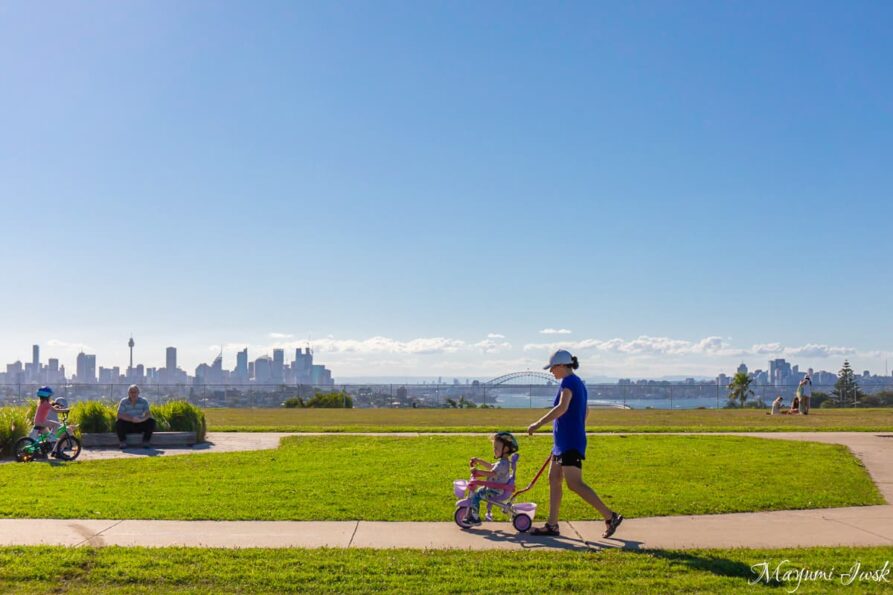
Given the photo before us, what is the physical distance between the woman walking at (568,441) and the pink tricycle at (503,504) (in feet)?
0.59

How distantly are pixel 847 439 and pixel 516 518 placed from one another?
49.5ft

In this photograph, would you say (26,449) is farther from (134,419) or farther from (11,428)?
(134,419)

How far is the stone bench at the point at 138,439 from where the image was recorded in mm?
19109

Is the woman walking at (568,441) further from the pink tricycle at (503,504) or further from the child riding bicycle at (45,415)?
the child riding bicycle at (45,415)

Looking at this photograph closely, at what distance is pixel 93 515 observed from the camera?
9.75 metres

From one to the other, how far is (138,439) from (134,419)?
534 mm

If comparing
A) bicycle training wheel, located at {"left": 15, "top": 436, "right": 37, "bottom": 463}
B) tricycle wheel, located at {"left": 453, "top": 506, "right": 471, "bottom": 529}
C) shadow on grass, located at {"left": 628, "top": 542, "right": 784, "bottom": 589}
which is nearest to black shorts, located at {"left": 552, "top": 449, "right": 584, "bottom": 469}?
shadow on grass, located at {"left": 628, "top": 542, "right": 784, "bottom": 589}

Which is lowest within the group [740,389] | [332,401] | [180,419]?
[332,401]

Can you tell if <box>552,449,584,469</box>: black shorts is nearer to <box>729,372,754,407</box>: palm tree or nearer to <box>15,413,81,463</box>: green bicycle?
<box>15,413,81,463</box>: green bicycle

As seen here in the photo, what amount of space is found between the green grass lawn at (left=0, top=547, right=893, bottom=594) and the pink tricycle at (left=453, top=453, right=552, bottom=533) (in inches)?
37.0

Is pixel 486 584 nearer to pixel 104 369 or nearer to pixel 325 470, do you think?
pixel 325 470

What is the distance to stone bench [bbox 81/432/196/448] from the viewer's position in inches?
752

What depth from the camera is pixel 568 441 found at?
8.80 m

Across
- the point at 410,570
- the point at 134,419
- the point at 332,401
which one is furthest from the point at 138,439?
the point at 332,401
